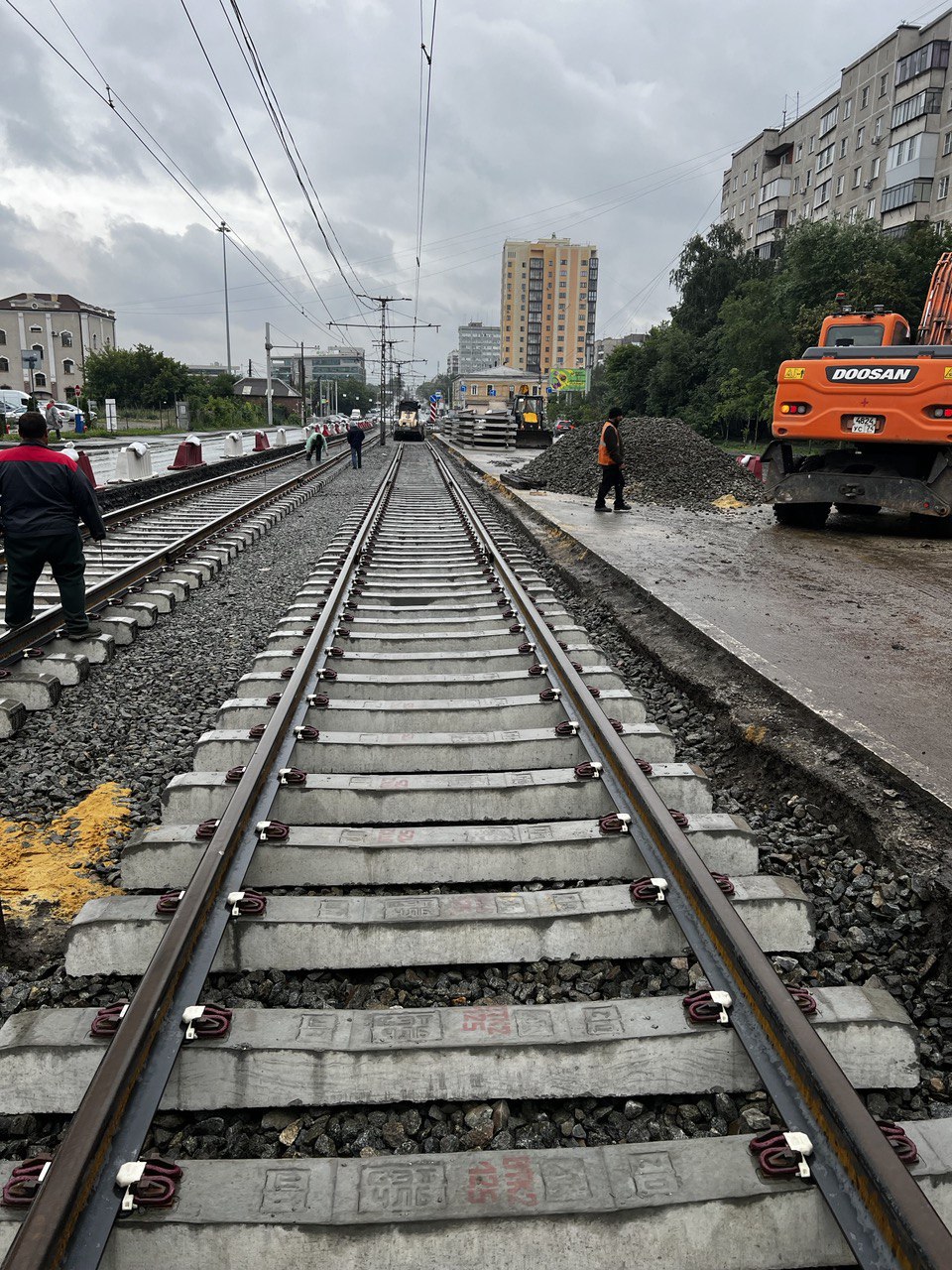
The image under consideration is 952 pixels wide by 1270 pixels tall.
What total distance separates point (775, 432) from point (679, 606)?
5.06 meters

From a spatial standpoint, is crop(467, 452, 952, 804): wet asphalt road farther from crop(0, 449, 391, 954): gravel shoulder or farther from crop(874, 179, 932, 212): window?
crop(874, 179, 932, 212): window

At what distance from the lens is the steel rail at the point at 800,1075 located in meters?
1.66

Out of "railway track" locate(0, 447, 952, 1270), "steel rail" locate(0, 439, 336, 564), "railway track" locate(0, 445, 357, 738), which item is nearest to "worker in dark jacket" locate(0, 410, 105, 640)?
"railway track" locate(0, 445, 357, 738)

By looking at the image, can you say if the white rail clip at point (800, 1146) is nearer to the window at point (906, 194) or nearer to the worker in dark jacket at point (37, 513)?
the worker in dark jacket at point (37, 513)

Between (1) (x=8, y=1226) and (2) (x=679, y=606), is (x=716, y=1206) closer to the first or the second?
(1) (x=8, y=1226)

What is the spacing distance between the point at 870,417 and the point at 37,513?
9.22 m

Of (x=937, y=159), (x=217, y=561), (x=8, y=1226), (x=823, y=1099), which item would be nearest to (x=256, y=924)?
(x=8, y=1226)

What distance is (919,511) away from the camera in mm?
10609

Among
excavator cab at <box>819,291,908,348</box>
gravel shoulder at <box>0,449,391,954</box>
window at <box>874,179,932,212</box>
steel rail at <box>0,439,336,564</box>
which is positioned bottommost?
gravel shoulder at <box>0,449,391,954</box>

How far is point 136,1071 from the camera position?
80.0 inches

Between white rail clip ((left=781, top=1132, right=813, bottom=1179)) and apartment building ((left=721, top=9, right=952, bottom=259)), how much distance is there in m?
49.2

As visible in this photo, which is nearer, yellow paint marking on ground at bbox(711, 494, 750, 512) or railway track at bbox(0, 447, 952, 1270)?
railway track at bbox(0, 447, 952, 1270)

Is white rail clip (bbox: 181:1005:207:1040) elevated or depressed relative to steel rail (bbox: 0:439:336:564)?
depressed

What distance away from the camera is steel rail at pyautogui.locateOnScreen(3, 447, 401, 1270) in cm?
164
